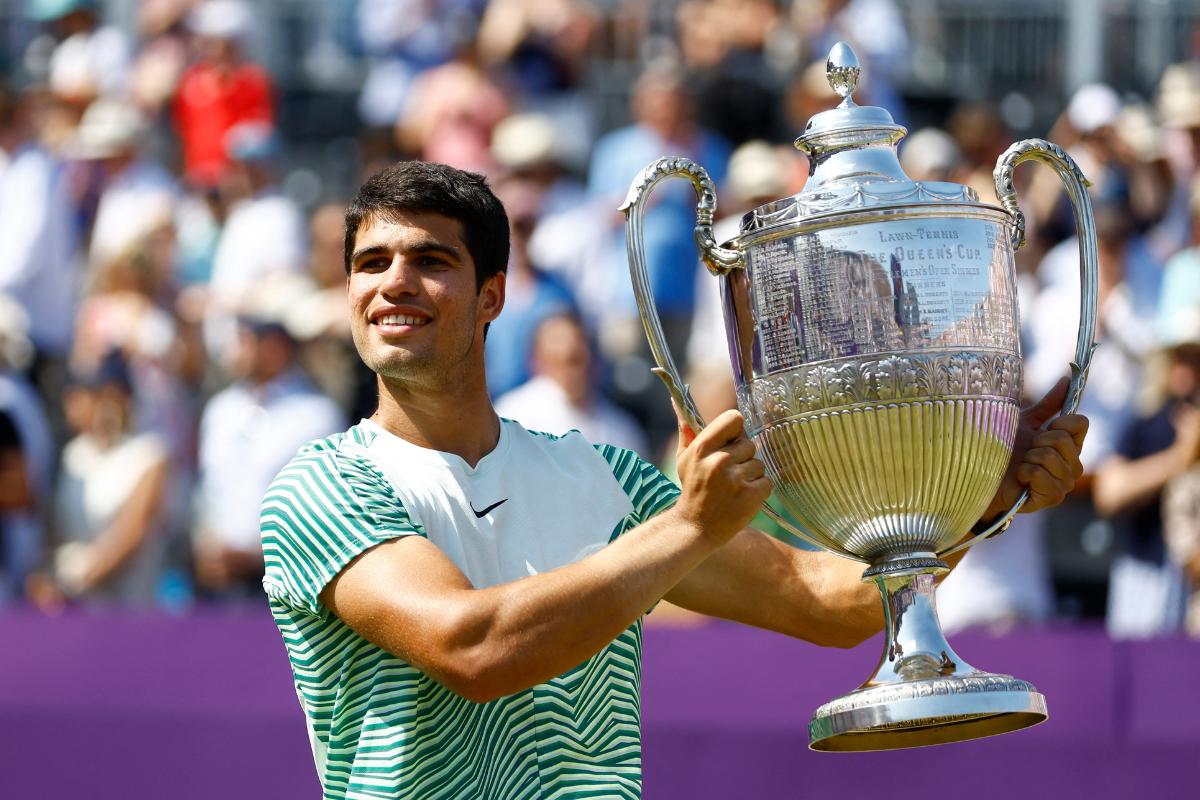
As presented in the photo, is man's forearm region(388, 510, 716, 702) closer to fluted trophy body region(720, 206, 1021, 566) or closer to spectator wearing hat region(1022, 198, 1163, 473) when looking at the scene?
fluted trophy body region(720, 206, 1021, 566)

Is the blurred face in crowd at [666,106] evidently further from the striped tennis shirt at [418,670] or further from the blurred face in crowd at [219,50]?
the striped tennis shirt at [418,670]

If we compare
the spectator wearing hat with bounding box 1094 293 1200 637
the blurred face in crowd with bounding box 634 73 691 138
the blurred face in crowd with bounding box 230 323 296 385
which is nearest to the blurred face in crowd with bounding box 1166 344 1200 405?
the spectator wearing hat with bounding box 1094 293 1200 637

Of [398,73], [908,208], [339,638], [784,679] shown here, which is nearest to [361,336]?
[339,638]

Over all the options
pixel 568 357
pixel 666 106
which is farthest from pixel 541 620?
pixel 666 106

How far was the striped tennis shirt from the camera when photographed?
322 cm

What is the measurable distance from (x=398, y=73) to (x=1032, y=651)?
5270 millimetres

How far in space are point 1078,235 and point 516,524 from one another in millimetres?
1010

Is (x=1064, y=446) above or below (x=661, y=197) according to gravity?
below

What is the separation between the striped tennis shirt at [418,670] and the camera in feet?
10.6

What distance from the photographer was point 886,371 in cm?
329

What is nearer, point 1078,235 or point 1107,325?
point 1078,235

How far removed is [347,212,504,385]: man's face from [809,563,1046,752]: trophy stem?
2.48 ft

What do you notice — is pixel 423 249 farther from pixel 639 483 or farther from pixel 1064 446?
pixel 1064 446

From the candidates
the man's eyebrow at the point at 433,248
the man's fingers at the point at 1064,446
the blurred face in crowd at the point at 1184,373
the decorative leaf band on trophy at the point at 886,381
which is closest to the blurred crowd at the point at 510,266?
the blurred face in crowd at the point at 1184,373
